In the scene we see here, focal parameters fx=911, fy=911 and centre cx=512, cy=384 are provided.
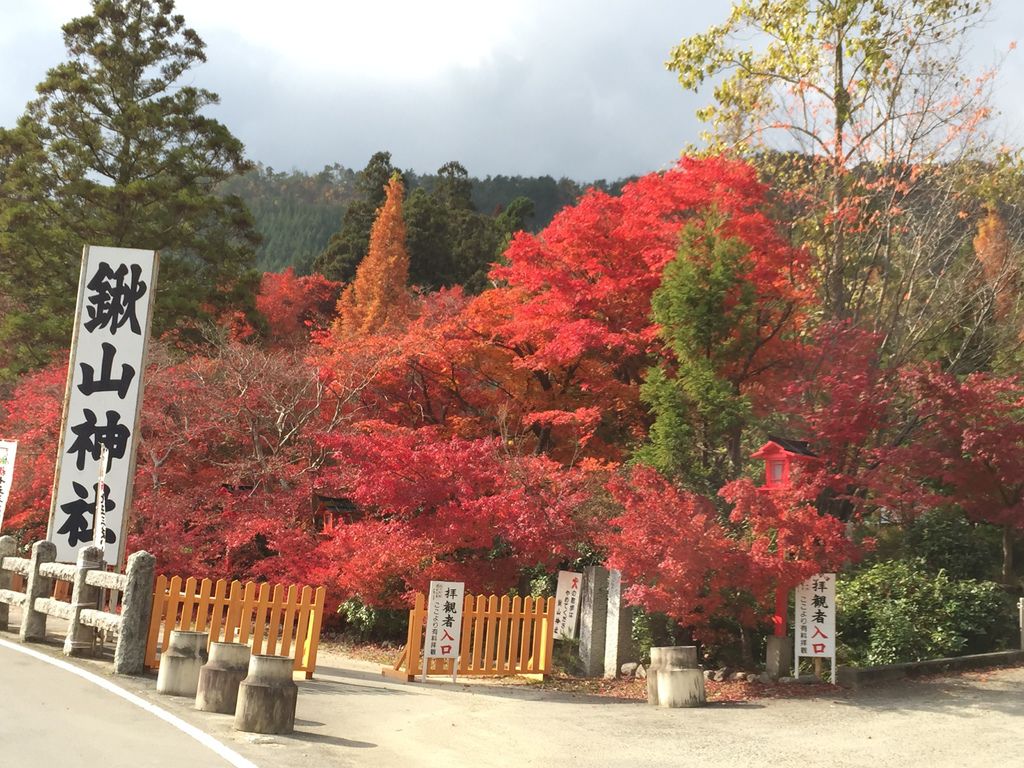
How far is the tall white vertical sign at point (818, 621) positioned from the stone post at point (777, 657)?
23cm

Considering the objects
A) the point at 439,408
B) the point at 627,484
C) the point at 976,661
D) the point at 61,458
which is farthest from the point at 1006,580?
the point at 61,458

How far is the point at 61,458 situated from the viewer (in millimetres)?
11422

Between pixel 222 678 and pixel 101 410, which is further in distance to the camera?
pixel 101 410

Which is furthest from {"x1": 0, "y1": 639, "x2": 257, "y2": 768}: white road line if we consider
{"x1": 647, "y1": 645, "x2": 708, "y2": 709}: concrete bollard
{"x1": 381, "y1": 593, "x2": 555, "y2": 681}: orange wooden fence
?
{"x1": 647, "y1": 645, "x2": 708, "y2": 709}: concrete bollard

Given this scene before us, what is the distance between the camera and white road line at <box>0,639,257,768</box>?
6498mm

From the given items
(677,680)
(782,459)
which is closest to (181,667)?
(677,680)

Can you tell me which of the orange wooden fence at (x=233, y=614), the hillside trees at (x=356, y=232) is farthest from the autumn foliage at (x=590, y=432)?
the hillside trees at (x=356, y=232)

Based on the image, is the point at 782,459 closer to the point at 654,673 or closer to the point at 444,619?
the point at 654,673

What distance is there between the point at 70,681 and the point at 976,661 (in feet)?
40.2

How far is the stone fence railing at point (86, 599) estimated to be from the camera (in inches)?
374

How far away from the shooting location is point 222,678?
26.7 ft

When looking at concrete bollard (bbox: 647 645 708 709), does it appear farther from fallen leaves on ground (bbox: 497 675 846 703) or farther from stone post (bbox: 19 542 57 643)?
stone post (bbox: 19 542 57 643)

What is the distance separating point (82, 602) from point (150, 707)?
300 cm

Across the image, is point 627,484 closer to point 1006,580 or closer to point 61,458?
point 61,458
